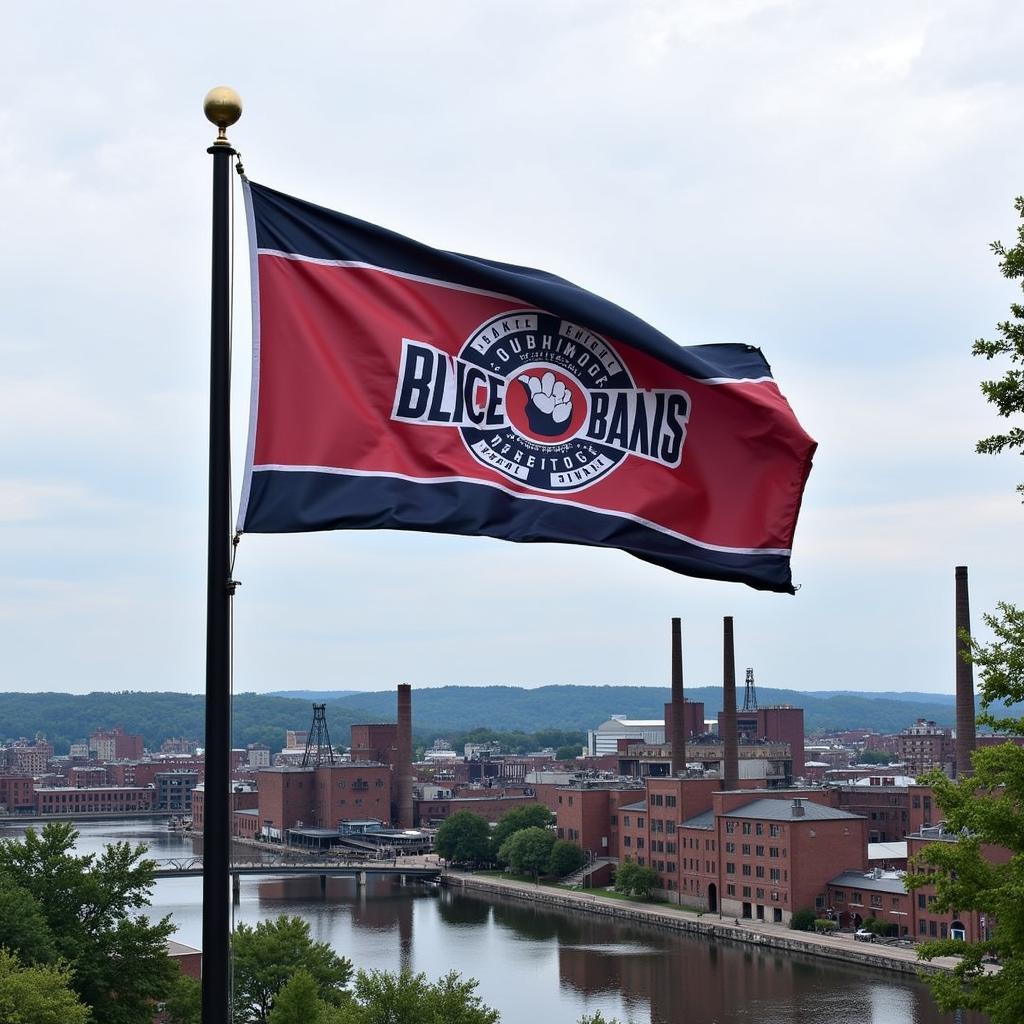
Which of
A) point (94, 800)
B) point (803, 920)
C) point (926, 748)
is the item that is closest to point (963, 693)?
point (803, 920)

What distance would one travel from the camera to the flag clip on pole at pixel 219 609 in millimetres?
6062

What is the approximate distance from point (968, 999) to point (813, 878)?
56.0 m

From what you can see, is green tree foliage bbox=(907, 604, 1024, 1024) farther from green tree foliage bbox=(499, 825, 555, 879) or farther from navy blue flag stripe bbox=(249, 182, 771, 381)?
green tree foliage bbox=(499, 825, 555, 879)

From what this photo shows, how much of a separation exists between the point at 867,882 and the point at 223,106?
63.4 meters

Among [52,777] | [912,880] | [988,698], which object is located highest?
[988,698]

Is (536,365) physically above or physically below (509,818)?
above

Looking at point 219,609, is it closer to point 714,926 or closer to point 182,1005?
point 182,1005

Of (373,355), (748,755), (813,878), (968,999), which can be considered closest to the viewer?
(373,355)

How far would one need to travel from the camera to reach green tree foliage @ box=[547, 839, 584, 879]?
275 ft

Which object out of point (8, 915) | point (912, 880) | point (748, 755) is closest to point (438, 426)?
point (912, 880)

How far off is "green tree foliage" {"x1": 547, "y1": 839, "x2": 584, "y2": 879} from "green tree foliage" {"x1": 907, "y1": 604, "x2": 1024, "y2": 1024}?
72083mm

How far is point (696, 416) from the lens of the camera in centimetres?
827

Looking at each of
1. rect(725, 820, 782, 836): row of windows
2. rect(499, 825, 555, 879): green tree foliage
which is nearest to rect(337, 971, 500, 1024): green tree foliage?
rect(725, 820, 782, 836): row of windows

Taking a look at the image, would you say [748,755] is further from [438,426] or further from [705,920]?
[438,426]
